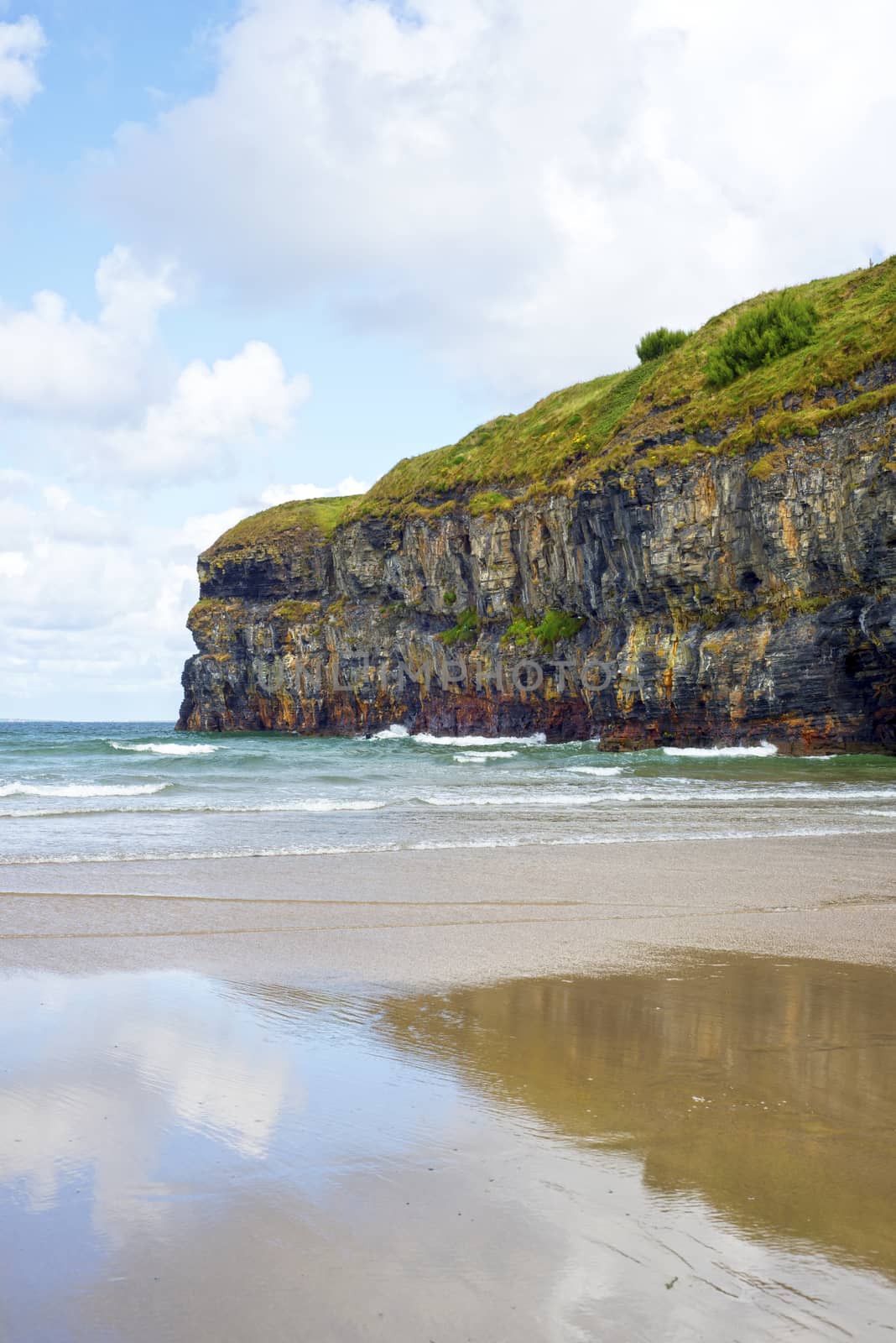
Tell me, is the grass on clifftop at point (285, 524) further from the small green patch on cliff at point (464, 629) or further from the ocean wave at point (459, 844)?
the ocean wave at point (459, 844)

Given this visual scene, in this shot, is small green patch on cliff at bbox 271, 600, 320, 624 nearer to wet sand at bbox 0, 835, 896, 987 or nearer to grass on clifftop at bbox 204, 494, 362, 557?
grass on clifftop at bbox 204, 494, 362, 557

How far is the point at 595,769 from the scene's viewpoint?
101ft

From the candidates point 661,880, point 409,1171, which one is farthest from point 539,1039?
point 661,880

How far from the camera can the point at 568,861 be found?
39.8 feet

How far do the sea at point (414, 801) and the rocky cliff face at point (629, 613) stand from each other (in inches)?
106

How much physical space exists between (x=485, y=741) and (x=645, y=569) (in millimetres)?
14834

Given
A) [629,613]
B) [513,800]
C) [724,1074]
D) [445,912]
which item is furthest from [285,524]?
[724,1074]

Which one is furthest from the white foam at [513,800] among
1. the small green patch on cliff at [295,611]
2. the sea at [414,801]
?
the small green patch on cliff at [295,611]

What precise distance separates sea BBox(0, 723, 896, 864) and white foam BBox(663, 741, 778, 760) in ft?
0.29

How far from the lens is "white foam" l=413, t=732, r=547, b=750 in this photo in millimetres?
47531

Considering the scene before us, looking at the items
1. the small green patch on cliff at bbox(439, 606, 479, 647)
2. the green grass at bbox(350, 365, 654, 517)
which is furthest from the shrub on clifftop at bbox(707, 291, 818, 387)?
the small green patch on cliff at bbox(439, 606, 479, 647)

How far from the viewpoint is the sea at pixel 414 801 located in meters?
14.4

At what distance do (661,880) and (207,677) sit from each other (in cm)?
6453

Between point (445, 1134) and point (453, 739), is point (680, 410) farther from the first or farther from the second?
point (445, 1134)
